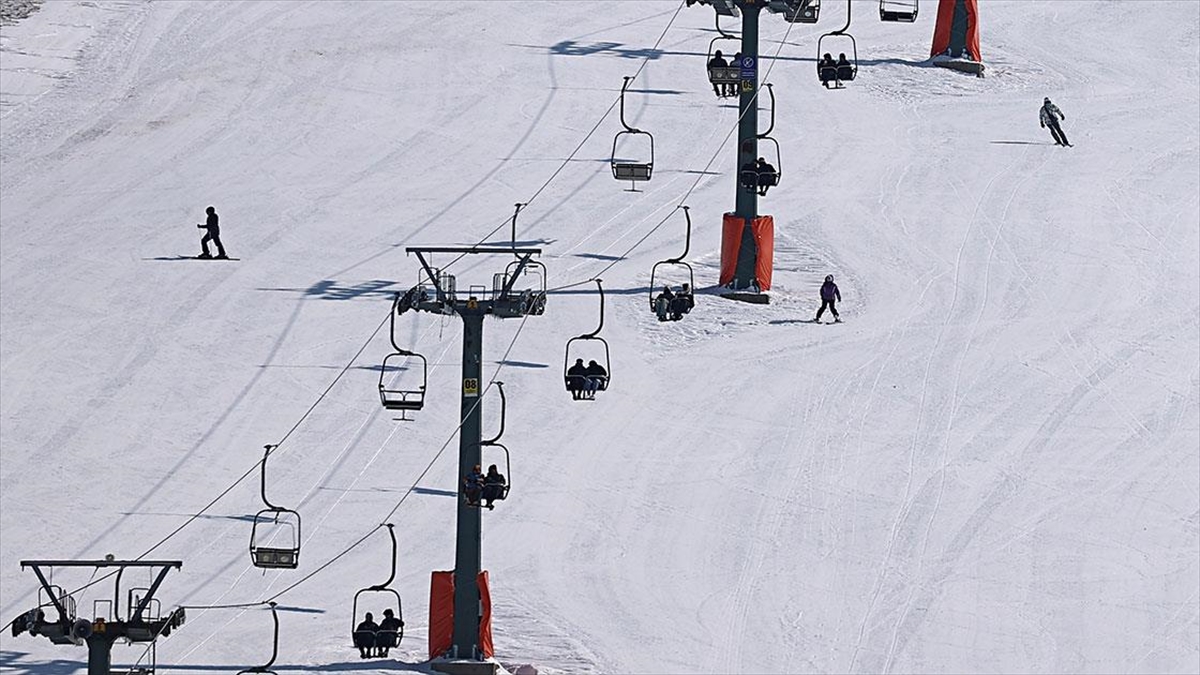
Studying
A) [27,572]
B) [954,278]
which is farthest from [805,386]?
[27,572]

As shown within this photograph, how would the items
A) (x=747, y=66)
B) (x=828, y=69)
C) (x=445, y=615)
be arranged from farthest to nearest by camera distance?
(x=828, y=69), (x=747, y=66), (x=445, y=615)

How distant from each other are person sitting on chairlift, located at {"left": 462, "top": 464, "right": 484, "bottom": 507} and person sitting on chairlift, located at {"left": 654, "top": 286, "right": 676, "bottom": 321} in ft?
31.5

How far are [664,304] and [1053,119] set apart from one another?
15.1 metres

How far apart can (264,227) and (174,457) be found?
11124mm

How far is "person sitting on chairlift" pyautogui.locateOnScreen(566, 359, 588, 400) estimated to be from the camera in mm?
34406

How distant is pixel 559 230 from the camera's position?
47.1m

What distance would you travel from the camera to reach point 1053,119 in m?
52.4

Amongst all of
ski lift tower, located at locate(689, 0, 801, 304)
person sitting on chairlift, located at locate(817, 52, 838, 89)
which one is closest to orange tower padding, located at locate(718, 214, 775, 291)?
ski lift tower, located at locate(689, 0, 801, 304)

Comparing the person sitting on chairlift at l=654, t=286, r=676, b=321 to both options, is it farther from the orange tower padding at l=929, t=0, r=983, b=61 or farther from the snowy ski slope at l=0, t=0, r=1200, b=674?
the orange tower padding at l=929, t=0, r=983, b=61

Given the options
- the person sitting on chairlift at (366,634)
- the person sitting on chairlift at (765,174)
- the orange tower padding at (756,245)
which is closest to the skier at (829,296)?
the orange tower padding at (756,245)

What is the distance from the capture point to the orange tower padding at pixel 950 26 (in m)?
56.8

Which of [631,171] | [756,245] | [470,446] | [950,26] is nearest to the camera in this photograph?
[470,446]

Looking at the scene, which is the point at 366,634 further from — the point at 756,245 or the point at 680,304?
the point at 756,245

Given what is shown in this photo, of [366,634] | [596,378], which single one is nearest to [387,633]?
[366,634]
